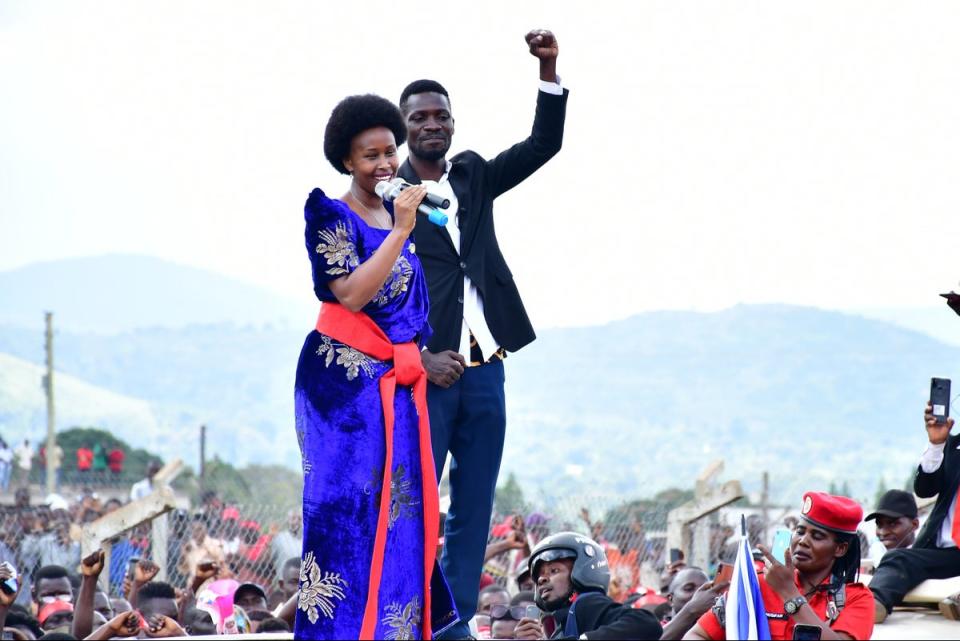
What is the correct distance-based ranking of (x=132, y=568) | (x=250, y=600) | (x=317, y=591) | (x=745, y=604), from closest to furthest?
1. (x=317, y=591)
2. (x=745, y=604)
3. (x=250, y=600)
4. (x=132, y=568)

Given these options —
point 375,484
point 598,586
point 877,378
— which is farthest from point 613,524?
point 877,378

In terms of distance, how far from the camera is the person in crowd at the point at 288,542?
1136 cm

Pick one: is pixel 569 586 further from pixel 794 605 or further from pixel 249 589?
pixel 249 589

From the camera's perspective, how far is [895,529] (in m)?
8.03

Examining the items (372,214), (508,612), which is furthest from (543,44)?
(508,612)

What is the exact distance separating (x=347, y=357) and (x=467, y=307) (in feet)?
3.02

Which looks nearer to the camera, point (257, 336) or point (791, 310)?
point (791, 310)

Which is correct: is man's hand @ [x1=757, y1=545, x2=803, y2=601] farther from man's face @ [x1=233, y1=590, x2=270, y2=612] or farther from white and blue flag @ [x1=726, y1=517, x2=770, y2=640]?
man's face @ [x1=233, y1=590, x2=270, y2=612]

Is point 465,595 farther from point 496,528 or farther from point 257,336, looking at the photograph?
point 257,336

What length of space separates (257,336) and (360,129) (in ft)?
622

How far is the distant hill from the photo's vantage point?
136 meters

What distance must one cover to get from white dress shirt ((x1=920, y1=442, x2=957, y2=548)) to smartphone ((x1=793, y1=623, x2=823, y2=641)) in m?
1.63

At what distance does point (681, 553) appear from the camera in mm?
10523

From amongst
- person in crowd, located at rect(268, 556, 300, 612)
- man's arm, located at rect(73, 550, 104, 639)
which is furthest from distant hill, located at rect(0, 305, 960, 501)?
man's arm, located at rect(73, 550, 104, 639)
